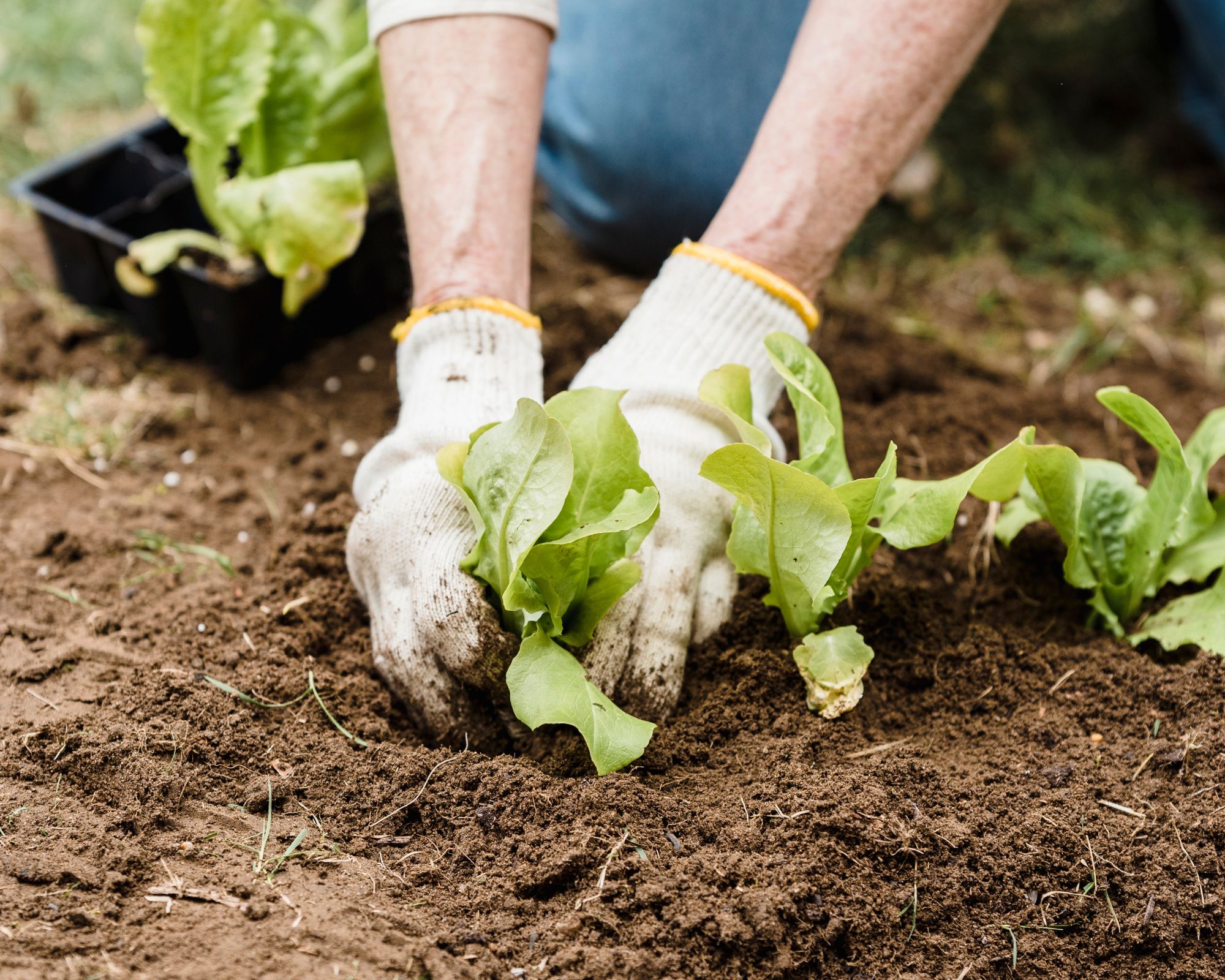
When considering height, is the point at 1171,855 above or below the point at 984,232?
above

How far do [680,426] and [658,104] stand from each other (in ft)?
3.93

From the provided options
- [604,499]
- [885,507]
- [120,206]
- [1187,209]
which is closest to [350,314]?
[120,206]

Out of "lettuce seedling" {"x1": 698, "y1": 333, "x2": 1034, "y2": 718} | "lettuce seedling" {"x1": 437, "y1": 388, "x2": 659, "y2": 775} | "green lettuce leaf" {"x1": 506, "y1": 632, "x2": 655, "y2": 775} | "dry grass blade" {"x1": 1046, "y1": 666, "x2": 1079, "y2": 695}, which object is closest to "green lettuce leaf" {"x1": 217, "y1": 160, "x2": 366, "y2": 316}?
"lettuce seedling" {"x1": 437, "y1": 388, "x2": 659, "y2": 775}

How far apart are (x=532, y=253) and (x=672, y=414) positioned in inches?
46.0

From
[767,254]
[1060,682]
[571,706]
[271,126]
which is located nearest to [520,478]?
[571,706]

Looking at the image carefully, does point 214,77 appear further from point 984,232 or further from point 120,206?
point 984,232

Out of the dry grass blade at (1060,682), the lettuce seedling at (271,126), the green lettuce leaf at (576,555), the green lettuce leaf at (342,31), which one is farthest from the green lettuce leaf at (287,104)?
the dry grass blade at (1060,682)

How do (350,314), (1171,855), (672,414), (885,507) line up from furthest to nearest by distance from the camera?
(350,314) → (672,414) → (885,507) → (1171,855)

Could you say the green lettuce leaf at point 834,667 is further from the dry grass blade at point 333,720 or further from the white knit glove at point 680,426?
the dry grass blade at point 333,720

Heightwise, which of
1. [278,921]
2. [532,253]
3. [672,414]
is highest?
[672,414]

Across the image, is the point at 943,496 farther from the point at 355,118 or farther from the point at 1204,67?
the point at 1204,67

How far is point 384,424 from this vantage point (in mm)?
1906

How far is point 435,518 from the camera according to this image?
4.32 ft

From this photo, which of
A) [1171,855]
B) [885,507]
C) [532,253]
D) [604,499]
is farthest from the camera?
[532,253]
